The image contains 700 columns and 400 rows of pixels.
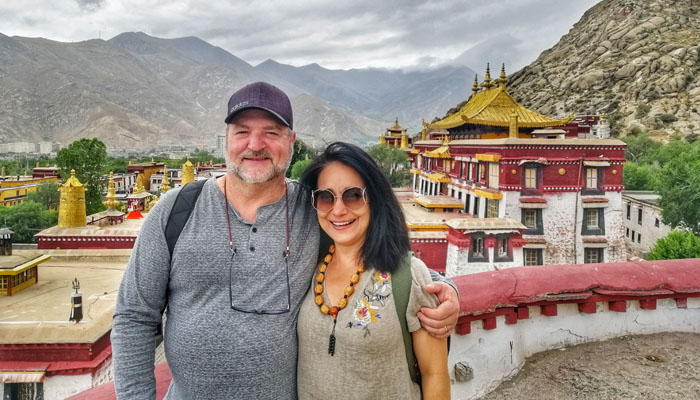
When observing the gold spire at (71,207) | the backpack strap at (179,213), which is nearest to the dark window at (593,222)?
the backpack strap at (179,213)

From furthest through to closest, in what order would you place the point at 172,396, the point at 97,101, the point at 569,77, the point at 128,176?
1. the point at 97,101
2. the point at 569,77
3. the point at 128,176
4. the point at 172,396

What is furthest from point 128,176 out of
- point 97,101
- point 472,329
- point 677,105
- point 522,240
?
point 97,101

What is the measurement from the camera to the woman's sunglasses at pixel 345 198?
2.26 meters

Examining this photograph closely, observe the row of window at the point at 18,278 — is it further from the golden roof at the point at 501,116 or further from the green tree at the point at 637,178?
the green tree at the point at 637,178

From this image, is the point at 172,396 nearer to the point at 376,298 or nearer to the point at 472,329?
the point at 376,298

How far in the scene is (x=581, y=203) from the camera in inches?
715

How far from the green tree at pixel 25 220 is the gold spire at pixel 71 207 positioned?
12.7 meters

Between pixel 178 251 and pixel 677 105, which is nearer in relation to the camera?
pixel 178 251

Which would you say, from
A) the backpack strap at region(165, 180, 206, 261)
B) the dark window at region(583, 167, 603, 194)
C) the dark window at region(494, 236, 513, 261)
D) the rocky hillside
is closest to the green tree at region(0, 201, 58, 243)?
the dark window at region(494, 236, 513, 261)

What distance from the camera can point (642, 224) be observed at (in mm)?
26750

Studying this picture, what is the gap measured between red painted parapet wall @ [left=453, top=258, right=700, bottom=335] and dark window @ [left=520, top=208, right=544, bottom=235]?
46.8ft

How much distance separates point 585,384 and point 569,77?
82445 millimetres

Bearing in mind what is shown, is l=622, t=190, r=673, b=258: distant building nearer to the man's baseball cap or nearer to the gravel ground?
the gravel ground

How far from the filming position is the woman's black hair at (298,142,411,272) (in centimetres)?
217
